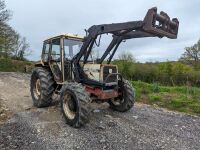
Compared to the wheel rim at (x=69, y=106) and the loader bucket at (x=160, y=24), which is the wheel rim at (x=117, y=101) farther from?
the loader bucket at (x=160, y=24)

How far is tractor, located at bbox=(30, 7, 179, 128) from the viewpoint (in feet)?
23.4

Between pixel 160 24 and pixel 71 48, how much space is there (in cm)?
343

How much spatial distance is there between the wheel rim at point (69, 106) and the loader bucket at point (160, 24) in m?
2.80

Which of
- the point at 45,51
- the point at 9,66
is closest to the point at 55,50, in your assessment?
the point at 45,51

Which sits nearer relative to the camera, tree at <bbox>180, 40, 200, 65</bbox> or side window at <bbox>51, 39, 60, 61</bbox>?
side window at <bbox>51, 39, 60, 61</bbox>

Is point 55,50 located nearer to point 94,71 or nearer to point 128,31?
point 94,71

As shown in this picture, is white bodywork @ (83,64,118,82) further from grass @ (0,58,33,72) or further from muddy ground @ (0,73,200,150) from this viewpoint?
grass @ (0,58,33,72)

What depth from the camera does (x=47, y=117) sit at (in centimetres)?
862

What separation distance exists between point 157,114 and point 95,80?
2.35 meters

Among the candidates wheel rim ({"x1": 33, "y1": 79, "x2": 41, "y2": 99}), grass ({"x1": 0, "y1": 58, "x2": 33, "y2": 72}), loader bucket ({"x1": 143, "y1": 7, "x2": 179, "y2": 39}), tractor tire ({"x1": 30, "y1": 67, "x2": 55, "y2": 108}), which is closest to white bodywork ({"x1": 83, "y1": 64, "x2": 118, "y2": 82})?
tractor tire ({"x1": 30, "y1": 67, "x2": 55, "y2": 108})

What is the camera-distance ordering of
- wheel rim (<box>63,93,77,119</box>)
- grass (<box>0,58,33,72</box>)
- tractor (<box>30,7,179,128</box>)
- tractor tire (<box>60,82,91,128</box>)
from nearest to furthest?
tractor (<box>30,7,179,128</box>) < tractor tire (<box>60,82,91,128</box>) < wheel rim (<box>63,93,77,119</box>) < grass (<box>0,58,33,72</box>)

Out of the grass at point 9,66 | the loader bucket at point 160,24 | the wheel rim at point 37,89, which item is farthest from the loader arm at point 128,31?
the grass at point 9,66

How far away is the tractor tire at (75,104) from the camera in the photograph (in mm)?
7398

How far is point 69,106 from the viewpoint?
8070mm
